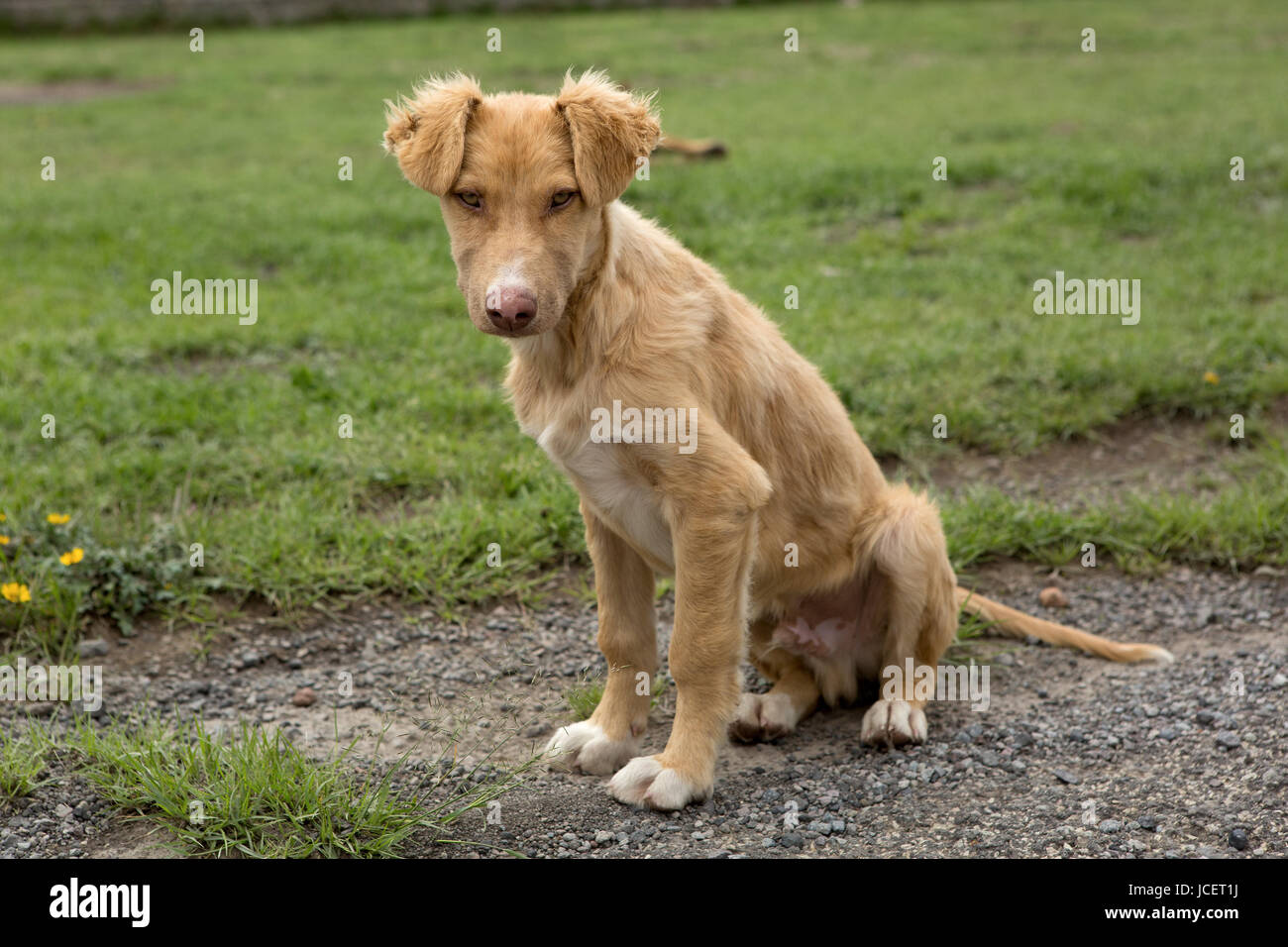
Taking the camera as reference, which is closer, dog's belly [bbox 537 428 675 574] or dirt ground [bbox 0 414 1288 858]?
dirt ground [bbox 0 414 1288 858]

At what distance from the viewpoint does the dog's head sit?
3.37 m

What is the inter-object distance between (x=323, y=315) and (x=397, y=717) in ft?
Answer: 13.4

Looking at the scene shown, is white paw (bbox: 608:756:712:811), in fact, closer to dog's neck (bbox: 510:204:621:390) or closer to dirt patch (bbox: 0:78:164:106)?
dog's neck (bbox: 510:204:621:390)

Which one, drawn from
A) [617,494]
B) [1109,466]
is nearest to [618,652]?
[617,494]

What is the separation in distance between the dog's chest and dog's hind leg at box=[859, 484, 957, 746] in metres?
0.78

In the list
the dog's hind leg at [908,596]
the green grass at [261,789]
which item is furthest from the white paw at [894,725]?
the green grass at [261,789]

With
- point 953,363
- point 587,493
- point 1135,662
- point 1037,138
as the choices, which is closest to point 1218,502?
point 1135,662

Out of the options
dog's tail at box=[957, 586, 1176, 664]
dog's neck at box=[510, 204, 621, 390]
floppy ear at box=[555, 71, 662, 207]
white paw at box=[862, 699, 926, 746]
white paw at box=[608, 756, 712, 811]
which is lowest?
white paw at box=[608, 756, 712, 811]

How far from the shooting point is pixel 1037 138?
11.3 m

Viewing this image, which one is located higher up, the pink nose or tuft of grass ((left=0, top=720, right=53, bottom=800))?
the pink nose

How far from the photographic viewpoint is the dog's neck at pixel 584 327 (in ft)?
12.1

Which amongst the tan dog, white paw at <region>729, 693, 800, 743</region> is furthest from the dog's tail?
white paw at <region>729, 693, 800, 743</region>

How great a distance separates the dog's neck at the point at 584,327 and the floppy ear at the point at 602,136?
6.6 inches

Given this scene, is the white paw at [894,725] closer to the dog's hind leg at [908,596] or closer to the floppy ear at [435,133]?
the dog's hind leg at [908,596]
